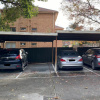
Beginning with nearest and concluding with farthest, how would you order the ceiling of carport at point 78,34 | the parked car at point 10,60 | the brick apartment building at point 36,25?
1. the ceiling of carport at point 78,34
2. the parked car at point 10,60
3. the brick apartment building at point 36,25

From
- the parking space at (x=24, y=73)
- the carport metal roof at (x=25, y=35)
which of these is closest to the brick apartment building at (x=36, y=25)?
the carport metal roof at (x=25, y=35)

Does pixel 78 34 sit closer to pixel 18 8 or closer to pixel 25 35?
pixel 25 35

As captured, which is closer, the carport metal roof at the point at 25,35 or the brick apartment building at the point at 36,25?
the carport metal roof at the point at 25,35

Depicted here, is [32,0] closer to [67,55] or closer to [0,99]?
[67,55]

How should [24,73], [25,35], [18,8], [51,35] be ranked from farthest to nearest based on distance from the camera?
[18,8], [25,35], [24,73], [51,35]

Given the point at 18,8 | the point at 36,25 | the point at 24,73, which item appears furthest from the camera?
the point at 36,25

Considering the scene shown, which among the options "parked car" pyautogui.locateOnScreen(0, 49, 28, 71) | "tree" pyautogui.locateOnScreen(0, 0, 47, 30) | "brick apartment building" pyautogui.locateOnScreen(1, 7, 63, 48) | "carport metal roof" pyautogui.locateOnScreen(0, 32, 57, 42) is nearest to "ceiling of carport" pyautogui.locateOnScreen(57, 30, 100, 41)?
"carport metal roof" pyautogui.locateOnScreen(0, 32, 57, 42)

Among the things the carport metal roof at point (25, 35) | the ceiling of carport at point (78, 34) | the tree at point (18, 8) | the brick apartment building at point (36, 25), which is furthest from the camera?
the brick apartment building at point (36, 25)

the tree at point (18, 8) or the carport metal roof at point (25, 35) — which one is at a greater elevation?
the tree at point (18, 8)

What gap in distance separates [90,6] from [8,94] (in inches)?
689

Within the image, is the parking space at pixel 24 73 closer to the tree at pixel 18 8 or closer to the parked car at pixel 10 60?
the parked car at pixel 10 60

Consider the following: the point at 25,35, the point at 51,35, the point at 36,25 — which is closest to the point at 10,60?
the point at 25,35

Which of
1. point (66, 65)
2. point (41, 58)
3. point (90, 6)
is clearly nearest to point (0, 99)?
point (66, 65)

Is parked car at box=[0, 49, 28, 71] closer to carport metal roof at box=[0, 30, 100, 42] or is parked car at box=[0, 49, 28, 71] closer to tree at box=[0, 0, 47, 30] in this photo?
carport metal roof at box=[0, 30, 100, 42]
